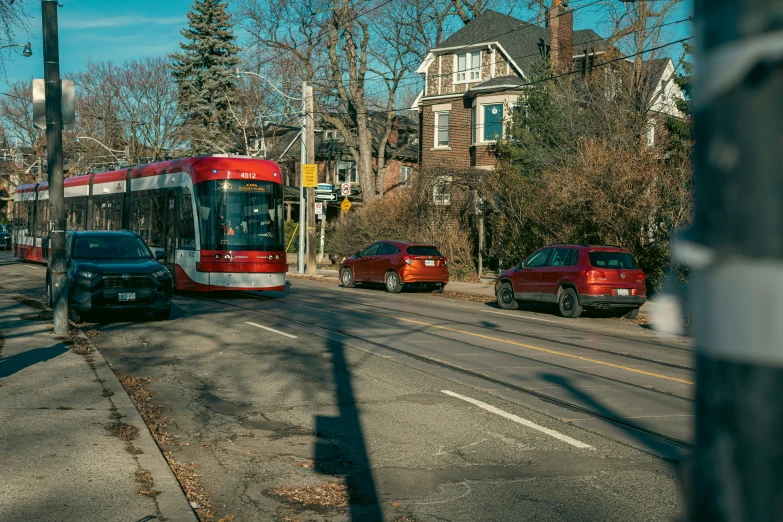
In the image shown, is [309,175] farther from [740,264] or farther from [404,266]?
[740,264]

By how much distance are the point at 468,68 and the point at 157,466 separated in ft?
131

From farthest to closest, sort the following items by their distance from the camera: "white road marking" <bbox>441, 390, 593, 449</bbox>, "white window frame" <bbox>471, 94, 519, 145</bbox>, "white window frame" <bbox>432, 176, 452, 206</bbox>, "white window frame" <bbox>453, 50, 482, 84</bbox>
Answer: "white window frame" <bbox>453, 50, 482, 84</bbox> → "white window frame" <bbox>471, 94, 519, 145</bbox> → "white window frame" <bbox>432, 176, 452, 206</bbox> → "white road marking" <bbox>441, 390, 593, 449</bbox>

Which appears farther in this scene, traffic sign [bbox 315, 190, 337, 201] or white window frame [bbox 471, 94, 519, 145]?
white window frame [bbox 471, 94, 519, 145]

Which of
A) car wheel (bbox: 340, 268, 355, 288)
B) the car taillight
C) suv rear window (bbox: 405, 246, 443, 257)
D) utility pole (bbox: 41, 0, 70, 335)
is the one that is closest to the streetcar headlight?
utility pole (bbox: 41, 0, 70, 335)

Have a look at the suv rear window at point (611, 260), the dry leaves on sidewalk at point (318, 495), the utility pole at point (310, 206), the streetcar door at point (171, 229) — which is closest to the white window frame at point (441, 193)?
the utility pole at point (310, 206)

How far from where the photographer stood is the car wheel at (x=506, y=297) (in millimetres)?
21844

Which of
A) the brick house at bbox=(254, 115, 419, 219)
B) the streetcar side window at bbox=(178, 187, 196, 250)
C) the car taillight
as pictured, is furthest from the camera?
the brick house at bbox=(254, 115, 419, 219)

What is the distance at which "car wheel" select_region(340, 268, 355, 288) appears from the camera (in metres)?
28.6

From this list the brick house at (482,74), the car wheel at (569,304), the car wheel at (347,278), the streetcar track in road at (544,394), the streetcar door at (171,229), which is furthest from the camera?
the brick house at (482,74)

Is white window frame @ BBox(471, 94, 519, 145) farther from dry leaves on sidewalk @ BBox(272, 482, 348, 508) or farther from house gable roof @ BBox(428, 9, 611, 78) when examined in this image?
dry leaves on sidewalk @ BBox(272, 482, 348, 508)

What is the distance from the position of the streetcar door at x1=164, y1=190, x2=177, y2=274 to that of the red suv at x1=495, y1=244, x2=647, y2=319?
9410mm

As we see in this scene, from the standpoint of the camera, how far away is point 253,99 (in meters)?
55.3

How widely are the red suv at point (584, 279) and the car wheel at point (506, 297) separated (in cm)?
68

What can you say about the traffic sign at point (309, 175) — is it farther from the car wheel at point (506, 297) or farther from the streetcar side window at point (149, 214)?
the car wheel at point (506, 297)
